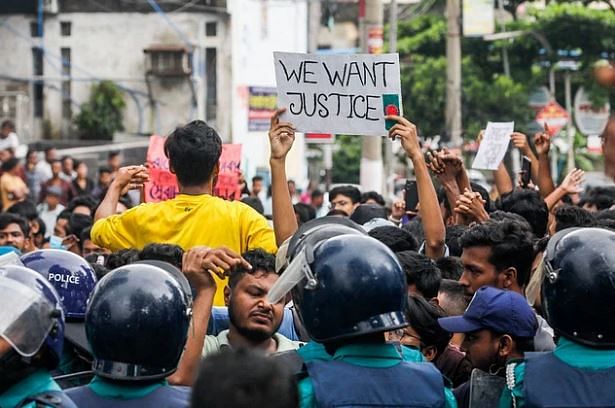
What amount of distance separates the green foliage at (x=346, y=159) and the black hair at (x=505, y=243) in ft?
147

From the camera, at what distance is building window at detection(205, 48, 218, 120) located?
1384 inches

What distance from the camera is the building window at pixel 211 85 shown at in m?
35.2

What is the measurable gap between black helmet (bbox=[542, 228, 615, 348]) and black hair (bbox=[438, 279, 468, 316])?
1.79m

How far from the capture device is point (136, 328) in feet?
13.8

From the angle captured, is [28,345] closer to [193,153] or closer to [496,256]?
[193,153]

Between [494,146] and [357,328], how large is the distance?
6680 mm

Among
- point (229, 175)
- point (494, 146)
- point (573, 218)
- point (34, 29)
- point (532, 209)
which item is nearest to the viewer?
point (573, 218)

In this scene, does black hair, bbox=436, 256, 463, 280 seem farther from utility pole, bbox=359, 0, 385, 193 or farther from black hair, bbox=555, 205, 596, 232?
utility pole, bbox=359, 0, 385, 193

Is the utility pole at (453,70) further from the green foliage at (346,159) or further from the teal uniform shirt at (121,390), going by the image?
the teal uniform shirt at (121,390)

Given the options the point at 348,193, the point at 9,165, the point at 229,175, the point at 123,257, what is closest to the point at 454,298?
the point at 123,257

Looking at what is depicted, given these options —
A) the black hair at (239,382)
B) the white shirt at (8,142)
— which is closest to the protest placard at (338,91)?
the black hair at (239,382)

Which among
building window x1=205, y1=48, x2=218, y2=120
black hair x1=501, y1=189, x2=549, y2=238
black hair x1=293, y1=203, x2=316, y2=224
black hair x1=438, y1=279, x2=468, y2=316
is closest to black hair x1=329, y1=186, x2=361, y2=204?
black hair x1=293, y1=203, x2=316, y2=224

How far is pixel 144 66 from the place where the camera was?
114ft

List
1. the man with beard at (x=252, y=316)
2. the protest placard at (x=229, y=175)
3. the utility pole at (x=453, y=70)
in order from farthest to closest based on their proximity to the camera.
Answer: the utility pole at (x=453, y=70) < the protest placard at (x=229, y=175) < the man with beard at (x=252, y=316)
